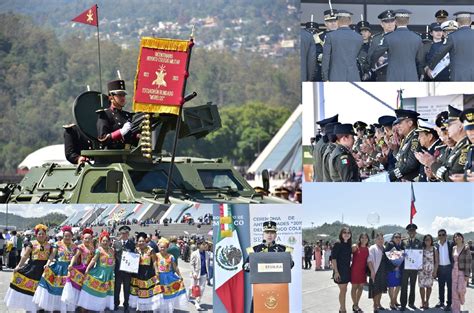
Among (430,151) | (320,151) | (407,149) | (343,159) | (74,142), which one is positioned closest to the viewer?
(430,151)

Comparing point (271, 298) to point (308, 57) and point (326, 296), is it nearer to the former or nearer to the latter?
point (326, 296)

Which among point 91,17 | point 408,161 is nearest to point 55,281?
point 408,161

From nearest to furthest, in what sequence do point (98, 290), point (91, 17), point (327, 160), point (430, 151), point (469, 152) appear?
point (98, 290)
point (469, 152)
point (430, 151)
point (327, 160)
point (91, 17)

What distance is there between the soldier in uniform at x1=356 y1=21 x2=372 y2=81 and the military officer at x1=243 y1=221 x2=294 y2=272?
142 inches

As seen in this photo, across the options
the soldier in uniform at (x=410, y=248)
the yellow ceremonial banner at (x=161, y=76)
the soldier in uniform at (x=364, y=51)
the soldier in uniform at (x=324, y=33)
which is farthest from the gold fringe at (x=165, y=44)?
the soldier in uniform at (x=410, y=248)

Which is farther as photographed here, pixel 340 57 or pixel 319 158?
pixel 340 57

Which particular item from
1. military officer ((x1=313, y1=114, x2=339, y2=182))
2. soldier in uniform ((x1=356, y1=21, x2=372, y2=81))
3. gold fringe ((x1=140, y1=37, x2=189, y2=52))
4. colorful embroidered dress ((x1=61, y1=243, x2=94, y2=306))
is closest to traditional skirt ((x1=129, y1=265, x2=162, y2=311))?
colorful embroidered dress ((x1=61, y1=243, x2=94, y2=306))

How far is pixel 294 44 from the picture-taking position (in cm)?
7844

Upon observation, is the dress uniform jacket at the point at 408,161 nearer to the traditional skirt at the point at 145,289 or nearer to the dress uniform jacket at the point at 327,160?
the dress uniform jacket at the point at 327,160

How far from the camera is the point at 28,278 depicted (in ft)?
50.4

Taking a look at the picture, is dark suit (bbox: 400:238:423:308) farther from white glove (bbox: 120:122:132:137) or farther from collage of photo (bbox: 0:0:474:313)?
white glove (bbox: 120:122:132:137)

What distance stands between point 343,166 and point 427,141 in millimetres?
1083

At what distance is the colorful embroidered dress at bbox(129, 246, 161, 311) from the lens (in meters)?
15.3

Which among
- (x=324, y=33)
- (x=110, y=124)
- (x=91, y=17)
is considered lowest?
(x=110, y=124)
